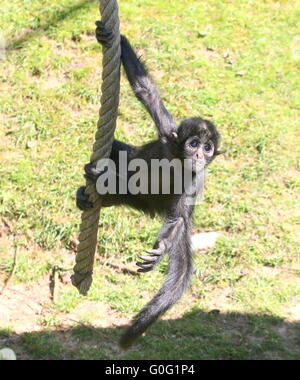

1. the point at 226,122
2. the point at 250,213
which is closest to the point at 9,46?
the point at 226,122

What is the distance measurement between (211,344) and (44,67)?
500cm

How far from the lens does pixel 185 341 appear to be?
753cm

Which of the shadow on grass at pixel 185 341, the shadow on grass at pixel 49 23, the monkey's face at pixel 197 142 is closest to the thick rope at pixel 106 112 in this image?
the monkey's face at pixel 197 142

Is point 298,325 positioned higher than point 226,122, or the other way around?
point 226,122

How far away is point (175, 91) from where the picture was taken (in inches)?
402

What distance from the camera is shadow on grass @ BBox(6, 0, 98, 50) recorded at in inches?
422

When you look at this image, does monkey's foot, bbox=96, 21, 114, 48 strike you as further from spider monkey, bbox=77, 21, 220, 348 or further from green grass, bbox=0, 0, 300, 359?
green grass, bbox=0, 0, 300, 359

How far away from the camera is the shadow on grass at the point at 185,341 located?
733 cm

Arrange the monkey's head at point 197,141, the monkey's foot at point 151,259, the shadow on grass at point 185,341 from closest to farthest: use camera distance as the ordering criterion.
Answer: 1. the monkey's foot at point 151,259
2. the monkey's head at point 197,141
3. the shadow on grass at point 185,341

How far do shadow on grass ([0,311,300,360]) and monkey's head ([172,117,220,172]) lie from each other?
6.61 ft

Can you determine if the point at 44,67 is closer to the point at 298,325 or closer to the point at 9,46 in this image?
the point at 9,46

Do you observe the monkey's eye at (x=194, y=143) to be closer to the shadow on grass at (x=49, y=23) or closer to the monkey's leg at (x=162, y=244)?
the monkey's leg at (x=162, y=244)

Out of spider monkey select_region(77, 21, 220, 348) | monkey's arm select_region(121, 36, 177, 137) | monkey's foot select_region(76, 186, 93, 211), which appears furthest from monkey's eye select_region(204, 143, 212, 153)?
monkey's foot select_region(76, 186, 93, 211)

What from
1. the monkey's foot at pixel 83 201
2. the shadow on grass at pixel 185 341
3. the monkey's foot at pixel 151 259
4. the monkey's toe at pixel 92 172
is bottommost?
the shadow on grass at pixel 185 341
